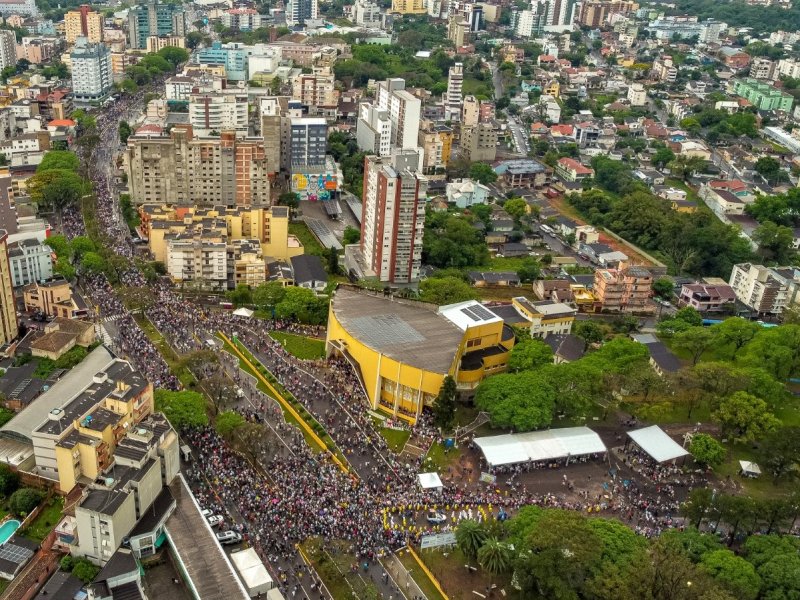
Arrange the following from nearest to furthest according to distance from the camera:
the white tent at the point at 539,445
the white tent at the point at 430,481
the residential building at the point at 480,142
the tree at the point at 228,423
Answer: the white tent at the point at 430,481 < the tree at the point at 228,423 < the white tent at the point at 539,445 < the residential building at the point at 480,142

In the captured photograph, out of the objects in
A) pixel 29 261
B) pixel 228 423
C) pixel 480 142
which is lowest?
pixel 228 423

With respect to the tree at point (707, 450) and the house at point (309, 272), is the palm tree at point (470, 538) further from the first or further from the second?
the house at point (309, 272)

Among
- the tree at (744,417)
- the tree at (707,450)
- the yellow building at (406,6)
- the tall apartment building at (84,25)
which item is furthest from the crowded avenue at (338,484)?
the yellow building at (406,6)

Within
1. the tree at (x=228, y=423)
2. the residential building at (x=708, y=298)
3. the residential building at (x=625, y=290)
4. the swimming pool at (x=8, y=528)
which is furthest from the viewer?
the residential building at (x=708, y=298)

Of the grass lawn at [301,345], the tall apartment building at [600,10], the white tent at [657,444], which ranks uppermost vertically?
the tall apartment building at [600,10]

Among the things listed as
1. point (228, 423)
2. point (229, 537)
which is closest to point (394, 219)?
point (228, 423)

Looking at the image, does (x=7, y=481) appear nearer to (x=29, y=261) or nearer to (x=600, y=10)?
(x=29, y=261)

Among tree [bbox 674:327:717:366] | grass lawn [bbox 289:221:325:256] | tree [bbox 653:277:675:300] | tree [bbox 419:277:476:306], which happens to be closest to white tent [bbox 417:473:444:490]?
tree [bbox 419:277:476:306]

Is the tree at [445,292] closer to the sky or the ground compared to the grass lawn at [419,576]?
closer to the sky
